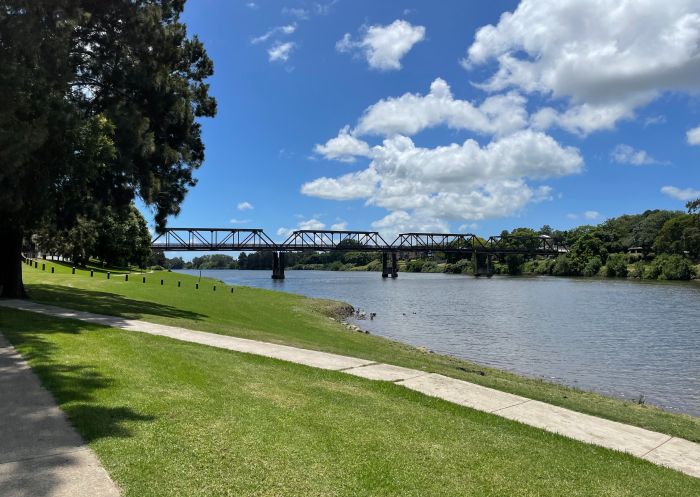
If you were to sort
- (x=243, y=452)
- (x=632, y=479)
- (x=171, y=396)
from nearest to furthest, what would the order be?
1. (x=243, y=452)
2. (x=632, y=479)
3. (x=171, y=396)

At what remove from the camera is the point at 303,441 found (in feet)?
21.4

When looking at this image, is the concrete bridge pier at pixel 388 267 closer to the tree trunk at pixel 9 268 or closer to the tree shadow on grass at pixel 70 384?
the tree trunk at pixel 9 268

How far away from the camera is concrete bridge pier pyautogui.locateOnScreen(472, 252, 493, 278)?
583 ft

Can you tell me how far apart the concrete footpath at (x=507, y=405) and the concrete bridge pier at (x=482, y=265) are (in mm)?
163184

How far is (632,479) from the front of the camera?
6.48 m

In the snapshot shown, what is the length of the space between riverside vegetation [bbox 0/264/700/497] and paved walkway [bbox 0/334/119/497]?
0.16 m

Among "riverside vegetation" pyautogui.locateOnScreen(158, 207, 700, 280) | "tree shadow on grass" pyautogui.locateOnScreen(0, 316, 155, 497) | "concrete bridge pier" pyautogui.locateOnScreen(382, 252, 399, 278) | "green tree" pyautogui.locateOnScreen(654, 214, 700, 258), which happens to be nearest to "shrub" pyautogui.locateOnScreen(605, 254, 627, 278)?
"riverside vegetation" pyautogui.locateOnScreen(158, 207, 700, 280)

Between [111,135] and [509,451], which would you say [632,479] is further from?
[111,135]

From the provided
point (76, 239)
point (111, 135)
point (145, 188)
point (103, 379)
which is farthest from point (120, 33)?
point (76, 239)

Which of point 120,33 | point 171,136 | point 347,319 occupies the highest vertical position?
point 120,33

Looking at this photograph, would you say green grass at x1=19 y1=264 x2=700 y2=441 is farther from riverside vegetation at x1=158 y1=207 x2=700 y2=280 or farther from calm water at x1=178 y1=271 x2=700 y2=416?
riverside vegetation at x1=158 y1=207 x2=700 y2=280

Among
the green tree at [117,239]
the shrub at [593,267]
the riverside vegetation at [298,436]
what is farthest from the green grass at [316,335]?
the shrub at [593,267]

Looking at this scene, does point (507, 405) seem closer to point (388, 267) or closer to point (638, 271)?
point (638, 271)

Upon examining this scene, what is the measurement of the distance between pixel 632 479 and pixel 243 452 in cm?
478
